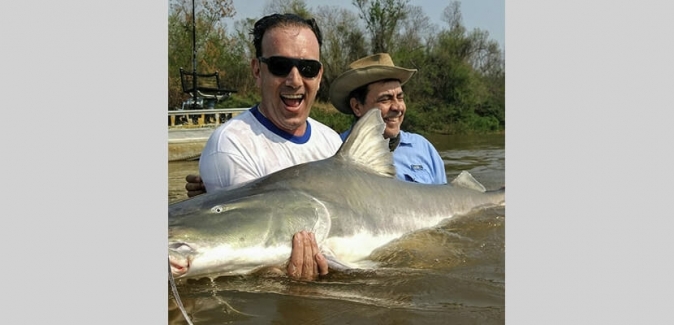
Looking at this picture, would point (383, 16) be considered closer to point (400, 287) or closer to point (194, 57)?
point (194, 57)

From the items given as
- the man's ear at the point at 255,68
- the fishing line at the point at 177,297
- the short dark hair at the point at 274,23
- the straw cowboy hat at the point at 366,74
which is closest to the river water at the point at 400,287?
the fishing line at the point at 177,297

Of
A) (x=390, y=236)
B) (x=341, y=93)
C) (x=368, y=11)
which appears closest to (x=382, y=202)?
(x=390, y=236)

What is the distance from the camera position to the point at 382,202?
3.00 m

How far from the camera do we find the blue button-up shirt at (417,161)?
11.0 feet

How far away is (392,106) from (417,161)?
12.3 inches

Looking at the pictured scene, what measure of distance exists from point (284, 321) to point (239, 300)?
22 cm

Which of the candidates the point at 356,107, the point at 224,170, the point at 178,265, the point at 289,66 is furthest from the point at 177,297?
the point at 356,107

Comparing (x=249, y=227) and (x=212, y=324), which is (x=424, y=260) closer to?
(x=249, y=227)

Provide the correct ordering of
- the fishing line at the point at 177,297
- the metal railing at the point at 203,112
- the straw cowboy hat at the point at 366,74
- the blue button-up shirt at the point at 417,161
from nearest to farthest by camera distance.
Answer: the fishing line at the point at 177,297 < the metal railing at the point at 203,112 < the straw cowboy hat at the point at 366,74 < the blue button-up shirt at the point at 417,161

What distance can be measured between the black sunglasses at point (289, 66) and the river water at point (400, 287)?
1.82 feet

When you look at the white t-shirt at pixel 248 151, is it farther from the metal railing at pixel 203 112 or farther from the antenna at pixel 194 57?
the antenna at pixel 194 57

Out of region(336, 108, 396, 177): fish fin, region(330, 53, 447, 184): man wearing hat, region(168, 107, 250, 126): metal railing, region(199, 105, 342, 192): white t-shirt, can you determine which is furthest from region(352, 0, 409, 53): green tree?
region(168, 107, 250, 126): metal railing

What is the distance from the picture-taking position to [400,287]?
2574 mm

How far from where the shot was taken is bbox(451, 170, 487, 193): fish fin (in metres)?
3.45
